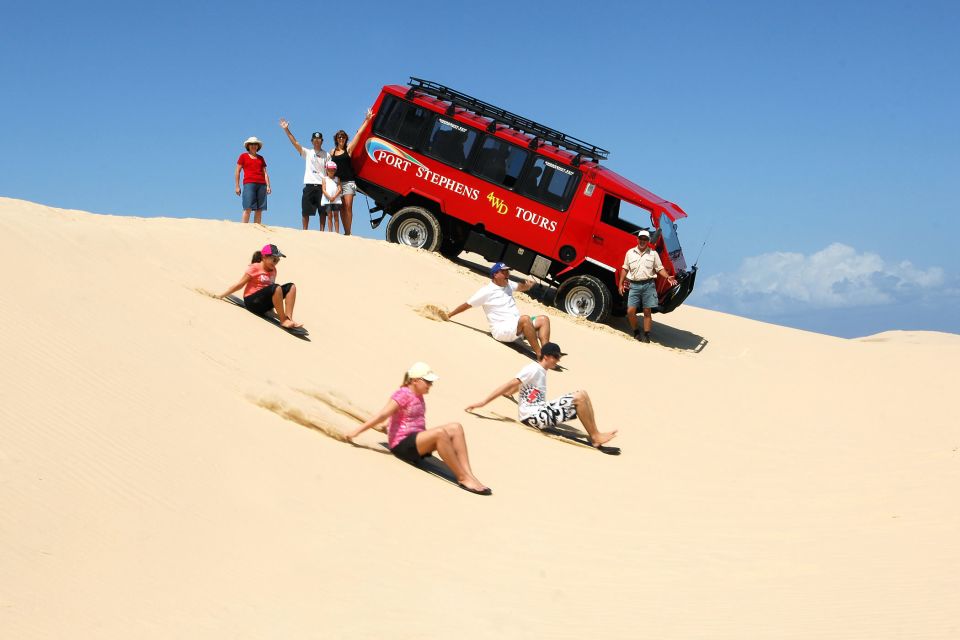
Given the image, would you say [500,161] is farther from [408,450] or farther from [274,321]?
[408,450]

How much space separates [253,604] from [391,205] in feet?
42.8

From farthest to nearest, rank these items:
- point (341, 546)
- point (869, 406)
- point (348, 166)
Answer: point (348, 166) → point (869, 406) → point (341, 546)

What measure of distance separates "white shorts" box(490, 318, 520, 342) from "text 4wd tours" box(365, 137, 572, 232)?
4283mm

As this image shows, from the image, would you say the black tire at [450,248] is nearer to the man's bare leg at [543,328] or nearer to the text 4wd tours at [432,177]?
the text 4wd tours at [432,177]

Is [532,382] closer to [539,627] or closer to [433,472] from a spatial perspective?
[433,472]

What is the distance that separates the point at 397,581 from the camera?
6.19 m

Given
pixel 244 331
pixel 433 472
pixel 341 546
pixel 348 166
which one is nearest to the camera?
pixel 341 546

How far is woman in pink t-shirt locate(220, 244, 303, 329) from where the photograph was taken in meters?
11.3

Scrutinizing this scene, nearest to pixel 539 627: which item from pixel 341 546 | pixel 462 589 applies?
pixel 462 589

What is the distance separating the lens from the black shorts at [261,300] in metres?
11.4

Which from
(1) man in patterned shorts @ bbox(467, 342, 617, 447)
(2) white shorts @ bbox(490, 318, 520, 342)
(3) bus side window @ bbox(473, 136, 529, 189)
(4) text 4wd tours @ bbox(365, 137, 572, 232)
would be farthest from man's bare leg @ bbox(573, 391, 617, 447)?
(3) bus side window @ bbox(473, 136, 529, 189)

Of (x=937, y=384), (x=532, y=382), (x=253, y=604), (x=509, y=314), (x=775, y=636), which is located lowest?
(x=253, y=604)

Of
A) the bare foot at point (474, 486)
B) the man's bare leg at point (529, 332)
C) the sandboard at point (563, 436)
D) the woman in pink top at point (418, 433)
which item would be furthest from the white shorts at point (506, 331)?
the bare foot at point (474, 486)

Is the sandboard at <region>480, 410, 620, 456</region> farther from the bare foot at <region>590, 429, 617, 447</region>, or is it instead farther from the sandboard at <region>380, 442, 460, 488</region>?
the sandboard at <region>380, 442, 460, 488</region>
